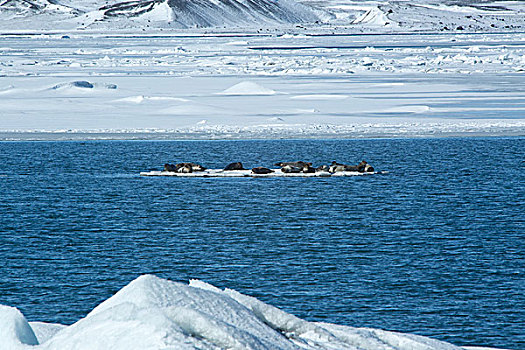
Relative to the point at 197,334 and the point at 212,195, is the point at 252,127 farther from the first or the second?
the point at 197,334

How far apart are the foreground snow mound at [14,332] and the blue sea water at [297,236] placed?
4.06 metres

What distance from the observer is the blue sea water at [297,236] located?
39.7 ft

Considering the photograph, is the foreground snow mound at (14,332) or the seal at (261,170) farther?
the seal at (261,170)

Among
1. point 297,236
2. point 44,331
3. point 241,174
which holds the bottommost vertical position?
point 241,174

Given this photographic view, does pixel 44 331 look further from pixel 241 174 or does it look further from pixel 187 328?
pixel 241 174

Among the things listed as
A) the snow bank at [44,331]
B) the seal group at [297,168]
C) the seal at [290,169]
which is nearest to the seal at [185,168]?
the seal group at [297,168]

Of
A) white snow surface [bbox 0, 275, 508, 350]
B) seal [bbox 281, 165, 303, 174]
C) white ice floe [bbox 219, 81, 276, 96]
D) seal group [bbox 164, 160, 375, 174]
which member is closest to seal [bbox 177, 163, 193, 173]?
seal group [bbox 164, 160, 375, 174]

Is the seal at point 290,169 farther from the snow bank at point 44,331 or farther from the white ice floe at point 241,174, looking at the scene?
the snow bank at point 44,331

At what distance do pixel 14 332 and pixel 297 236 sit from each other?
10571 mm

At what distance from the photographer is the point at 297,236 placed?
1739cm

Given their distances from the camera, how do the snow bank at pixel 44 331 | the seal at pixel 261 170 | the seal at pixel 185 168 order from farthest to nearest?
the seal at pixel 185 168, the seal at pixel 261 170, the snow bank at pixel 44 331

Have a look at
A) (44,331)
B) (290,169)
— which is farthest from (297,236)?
(44,331)

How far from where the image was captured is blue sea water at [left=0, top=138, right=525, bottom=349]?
39.7ft

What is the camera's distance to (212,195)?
2292 centimetres
